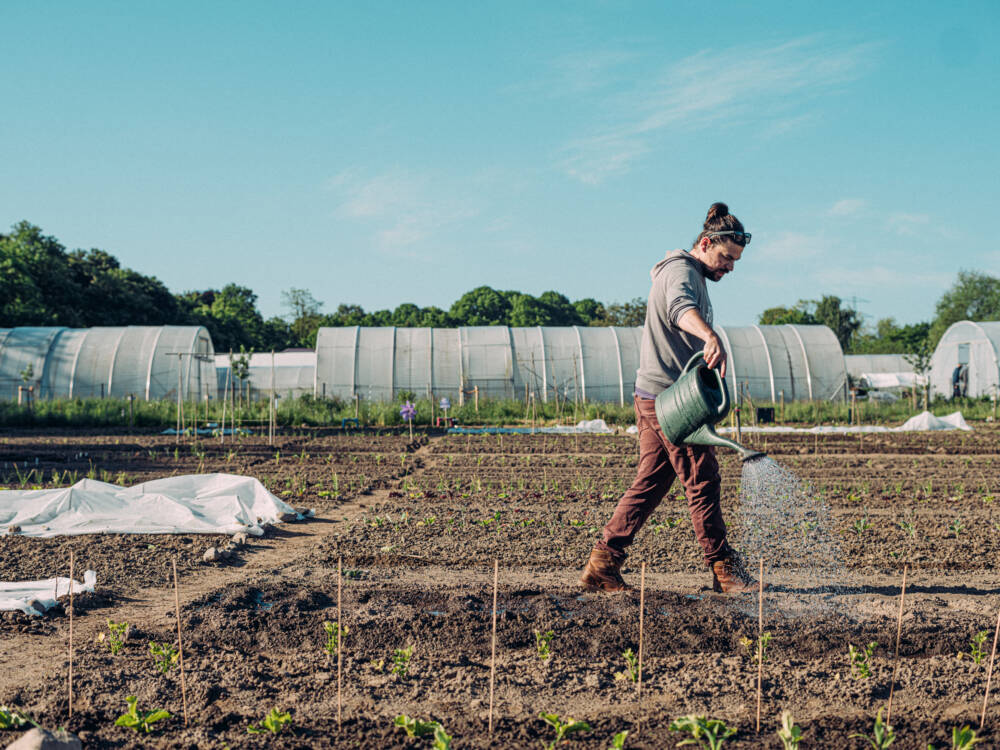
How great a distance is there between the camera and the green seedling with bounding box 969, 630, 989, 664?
2.98 m

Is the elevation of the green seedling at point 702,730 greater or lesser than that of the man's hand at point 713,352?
lesser

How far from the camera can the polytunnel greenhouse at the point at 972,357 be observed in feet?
78.0

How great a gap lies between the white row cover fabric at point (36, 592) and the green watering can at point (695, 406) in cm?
279

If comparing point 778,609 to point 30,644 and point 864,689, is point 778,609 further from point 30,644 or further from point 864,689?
point 30,644

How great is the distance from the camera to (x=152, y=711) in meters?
2.56

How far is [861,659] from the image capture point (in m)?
3.03

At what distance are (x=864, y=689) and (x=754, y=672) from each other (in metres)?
0.36

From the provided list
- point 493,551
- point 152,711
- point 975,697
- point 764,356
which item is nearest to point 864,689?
point 975,697

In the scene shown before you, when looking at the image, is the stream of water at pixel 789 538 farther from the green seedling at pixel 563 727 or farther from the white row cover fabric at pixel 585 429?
the white row cover fabric at pixel 585 429

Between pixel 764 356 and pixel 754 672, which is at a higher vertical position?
pixel 764 356

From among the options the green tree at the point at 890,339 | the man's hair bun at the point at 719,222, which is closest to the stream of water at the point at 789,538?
the man's hair bun at the point at 719,222

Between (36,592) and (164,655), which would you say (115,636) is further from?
(36,592)

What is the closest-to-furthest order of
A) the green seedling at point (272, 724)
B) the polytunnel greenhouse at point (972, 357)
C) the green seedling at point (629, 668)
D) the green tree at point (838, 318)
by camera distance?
the green seedling at point (272, 724)
the green seedling at point (629, 668)
the polytunnel greenhouse at point (972, 357)
the green tree at point (838, 318)

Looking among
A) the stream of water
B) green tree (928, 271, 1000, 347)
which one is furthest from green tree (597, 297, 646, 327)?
the stream of water
